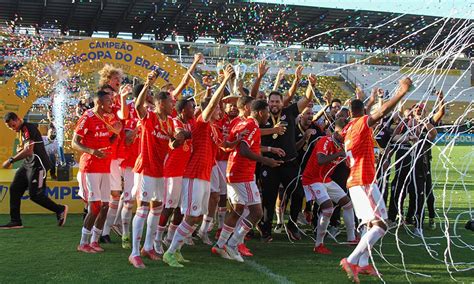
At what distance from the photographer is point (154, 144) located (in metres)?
5.95

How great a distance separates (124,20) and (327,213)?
2803cm

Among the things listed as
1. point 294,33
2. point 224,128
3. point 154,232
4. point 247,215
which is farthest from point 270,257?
point 294,33

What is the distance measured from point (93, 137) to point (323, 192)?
115 inches

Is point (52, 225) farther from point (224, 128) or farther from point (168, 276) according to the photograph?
point (168, 276)

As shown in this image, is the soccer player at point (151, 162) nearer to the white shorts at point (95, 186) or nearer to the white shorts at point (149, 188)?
the white shorts at point (149, 188)

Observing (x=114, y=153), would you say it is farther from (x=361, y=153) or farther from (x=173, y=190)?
(x=361, y=153)

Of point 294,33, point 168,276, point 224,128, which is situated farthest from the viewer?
point 294,33

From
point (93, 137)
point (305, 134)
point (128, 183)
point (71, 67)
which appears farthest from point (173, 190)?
point (71, 67)

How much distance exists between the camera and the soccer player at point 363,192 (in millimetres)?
5160

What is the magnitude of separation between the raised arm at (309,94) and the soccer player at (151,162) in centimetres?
199

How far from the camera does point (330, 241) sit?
25.2 feet

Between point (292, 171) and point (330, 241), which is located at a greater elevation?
point (292, 171)

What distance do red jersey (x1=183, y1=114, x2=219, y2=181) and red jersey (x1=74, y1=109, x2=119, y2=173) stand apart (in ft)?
3.95

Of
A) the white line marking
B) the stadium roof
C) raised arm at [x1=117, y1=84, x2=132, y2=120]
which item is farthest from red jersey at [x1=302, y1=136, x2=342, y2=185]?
the stadium roof
